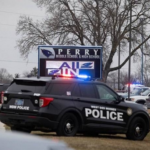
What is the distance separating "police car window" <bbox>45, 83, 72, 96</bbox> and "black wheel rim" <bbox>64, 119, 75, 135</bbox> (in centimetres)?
72

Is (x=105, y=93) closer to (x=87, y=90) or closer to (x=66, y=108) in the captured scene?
(x=87, y=90)

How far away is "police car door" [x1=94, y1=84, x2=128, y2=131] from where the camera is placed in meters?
13.6

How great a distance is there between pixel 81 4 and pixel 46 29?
4301 mm

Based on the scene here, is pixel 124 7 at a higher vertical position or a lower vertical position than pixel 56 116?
higher

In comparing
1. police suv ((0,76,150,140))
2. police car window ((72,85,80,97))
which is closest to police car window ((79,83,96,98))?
police suv ((0,76,150,140))

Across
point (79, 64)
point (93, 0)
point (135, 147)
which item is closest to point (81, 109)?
point (135, 147)

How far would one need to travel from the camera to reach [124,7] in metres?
48.2

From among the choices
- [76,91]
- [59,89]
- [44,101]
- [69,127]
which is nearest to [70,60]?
[76,91]

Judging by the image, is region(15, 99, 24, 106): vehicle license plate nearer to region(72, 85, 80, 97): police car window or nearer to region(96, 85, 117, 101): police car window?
region(72, 85, 80, 97): police car window

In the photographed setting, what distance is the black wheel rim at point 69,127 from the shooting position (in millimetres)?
12883

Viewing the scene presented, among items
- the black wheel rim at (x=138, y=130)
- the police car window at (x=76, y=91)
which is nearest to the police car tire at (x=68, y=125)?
the police car window at (x=76, y=91)

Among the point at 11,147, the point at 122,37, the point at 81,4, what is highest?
the point at 81,4

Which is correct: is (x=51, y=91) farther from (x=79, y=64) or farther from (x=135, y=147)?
(x=79, y=64)

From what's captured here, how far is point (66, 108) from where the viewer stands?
42.1 ft
